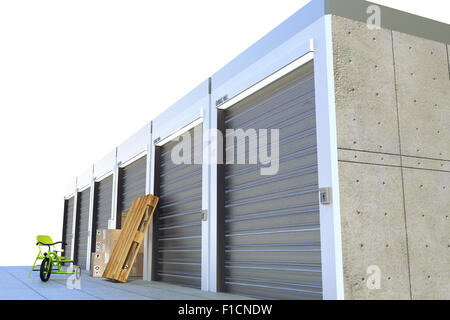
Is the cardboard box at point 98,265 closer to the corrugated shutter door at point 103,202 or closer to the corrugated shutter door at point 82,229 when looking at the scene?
the corrugated shutter door at point 103,202

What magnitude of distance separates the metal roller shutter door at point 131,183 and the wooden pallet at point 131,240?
1.68 metres

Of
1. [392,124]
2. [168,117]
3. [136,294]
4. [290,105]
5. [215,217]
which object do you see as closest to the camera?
[392,124]

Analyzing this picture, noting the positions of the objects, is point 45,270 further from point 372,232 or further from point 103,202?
point 372,232

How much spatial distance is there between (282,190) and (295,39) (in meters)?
2.25

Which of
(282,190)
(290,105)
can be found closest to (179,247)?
(282,190)

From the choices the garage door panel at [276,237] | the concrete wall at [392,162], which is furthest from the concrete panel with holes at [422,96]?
the garage door panel at [276,237]

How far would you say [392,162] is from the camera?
5.66 m

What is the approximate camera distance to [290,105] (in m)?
6.69

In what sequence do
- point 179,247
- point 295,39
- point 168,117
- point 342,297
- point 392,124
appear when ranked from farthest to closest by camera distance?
point 168,117 → point 179,247 → point 295,39 → point 392,124 → point 342,297

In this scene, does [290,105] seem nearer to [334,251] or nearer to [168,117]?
[334,251]

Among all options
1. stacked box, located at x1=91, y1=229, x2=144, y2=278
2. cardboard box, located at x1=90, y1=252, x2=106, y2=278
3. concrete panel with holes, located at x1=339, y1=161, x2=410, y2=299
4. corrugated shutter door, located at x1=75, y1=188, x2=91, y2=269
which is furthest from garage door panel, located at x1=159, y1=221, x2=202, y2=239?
corrugated shutter door, located at x1=75, y1=188, x2=91, y2=269

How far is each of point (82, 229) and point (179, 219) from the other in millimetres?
10259

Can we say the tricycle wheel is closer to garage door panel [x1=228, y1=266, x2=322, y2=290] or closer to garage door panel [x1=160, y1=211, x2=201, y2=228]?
garage door panel [x1=160, y1=211, x2=201, y2=228]

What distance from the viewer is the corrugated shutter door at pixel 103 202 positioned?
15.1 m
